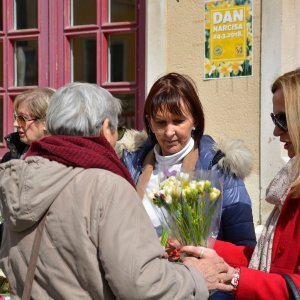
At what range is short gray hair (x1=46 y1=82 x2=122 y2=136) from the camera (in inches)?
100

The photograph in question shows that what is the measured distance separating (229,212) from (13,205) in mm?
1308

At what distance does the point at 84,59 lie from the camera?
6172 mm

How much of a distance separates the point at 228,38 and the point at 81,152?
2.98 metres

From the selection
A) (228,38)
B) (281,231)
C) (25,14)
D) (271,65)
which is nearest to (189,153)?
(281,231)

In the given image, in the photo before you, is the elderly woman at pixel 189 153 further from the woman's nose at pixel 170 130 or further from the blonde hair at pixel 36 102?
the blonde hair at pixel 36 102

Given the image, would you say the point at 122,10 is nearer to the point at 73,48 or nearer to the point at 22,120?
the point at 73,48

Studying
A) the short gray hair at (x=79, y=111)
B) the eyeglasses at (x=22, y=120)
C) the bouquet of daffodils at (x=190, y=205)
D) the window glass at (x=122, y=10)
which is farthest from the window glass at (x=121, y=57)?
the short gray hair at (x=79, y=111)

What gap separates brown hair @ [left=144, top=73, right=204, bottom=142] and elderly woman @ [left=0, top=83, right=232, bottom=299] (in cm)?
101

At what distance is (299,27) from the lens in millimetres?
5148

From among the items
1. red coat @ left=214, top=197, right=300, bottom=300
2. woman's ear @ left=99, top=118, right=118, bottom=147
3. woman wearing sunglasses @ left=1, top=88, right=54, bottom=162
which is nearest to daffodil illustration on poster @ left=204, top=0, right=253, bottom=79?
woman wearing sunglasses @ left=1, top=88, right=54, bottom=162

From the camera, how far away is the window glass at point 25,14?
20.9 ft

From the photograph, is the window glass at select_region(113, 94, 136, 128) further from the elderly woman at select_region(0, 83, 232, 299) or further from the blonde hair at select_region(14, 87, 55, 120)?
the elderly woman at select_region(0, 83, 232, 299)

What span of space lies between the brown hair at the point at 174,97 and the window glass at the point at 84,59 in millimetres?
2517

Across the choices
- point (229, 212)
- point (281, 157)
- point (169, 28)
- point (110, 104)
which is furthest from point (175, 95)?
point (169, 28)
